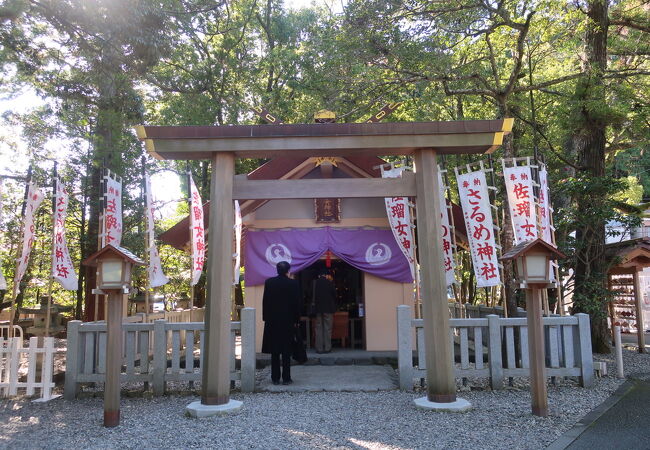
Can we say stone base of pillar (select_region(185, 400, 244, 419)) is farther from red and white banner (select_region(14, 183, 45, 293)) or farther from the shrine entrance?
the shrine entrance

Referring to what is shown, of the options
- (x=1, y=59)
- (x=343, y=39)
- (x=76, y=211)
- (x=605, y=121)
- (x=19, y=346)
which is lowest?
(x=19, y=346)

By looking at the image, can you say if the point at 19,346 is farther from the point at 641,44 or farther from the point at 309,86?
the point at 641,44

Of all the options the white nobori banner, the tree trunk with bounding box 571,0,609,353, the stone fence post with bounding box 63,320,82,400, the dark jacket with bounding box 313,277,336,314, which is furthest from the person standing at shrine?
the tree trunk with bounding box 571,0,609,353

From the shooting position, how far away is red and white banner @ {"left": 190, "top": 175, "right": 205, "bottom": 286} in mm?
7594

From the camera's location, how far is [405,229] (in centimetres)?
895

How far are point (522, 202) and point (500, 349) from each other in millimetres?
2608

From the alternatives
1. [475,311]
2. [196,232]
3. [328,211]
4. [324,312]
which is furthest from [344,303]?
[196,232]

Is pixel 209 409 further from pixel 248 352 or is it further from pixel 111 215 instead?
pixel 111 215

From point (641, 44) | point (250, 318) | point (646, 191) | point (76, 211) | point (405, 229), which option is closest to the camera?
point (250, 318)

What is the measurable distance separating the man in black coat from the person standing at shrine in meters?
2.30

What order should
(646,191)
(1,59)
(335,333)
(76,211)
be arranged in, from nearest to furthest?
(1,59) → (335,333) → (76,211) → (646,191)

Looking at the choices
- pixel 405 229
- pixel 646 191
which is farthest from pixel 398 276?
pixel 646 191

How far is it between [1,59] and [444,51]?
9620 millimetres

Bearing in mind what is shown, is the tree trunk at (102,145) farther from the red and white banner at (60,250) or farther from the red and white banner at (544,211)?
the red and white banner at (544,211)
